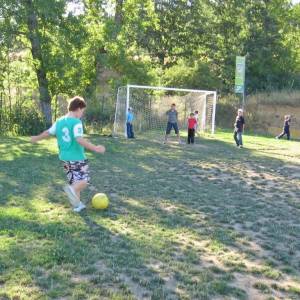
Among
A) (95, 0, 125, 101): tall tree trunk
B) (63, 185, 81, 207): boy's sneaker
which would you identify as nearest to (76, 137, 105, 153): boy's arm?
(63, 185, 81, 207): boy's sneaker

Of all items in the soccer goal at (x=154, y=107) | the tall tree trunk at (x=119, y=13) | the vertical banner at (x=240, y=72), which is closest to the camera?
the soccer goal at (x=154, y=107)

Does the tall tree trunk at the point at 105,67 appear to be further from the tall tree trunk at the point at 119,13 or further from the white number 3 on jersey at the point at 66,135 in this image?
the white number 3 on jersey at the point at 66,135

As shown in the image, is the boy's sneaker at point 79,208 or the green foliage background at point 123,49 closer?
the boy's sneaker at point 79,208

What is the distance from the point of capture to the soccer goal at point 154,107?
965 inches

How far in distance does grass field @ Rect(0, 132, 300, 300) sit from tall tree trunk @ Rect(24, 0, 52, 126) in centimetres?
1146

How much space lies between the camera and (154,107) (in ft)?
96.3

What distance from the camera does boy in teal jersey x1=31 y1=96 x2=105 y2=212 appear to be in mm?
6980

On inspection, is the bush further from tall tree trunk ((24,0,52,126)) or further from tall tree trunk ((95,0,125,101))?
tall tree trunk ((95,0,125,101))

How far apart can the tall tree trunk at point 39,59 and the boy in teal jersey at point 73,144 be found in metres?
15.6

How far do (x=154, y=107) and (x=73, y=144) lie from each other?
73.5 ft

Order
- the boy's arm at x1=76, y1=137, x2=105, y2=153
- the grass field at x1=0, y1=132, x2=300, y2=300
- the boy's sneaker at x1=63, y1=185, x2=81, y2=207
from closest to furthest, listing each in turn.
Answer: the grass field at x1=0, y1=132, x2=300, y2=300, the boy's arm at x1=76, y1=137, x2=105, y2=153, the boy's sneaker at x1=63, y1=185, x2=81, y2=207

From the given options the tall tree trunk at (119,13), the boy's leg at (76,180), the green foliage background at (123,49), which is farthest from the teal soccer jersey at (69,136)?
the tall tree trunk at (119,13)

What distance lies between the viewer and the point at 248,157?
16.0 m

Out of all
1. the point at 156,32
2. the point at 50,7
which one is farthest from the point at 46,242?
the point at 156,32
